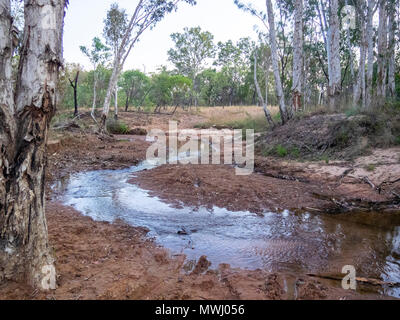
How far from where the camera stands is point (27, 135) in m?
2.14

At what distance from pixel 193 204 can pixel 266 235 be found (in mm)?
1649

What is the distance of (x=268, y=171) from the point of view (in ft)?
26.4

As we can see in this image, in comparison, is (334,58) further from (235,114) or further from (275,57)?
(235,114)

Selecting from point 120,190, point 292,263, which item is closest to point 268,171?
point 120,190

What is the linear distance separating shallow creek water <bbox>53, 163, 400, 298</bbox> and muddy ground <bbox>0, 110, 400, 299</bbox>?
0.25m

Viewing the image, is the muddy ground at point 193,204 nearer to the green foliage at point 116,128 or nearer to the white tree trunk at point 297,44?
the white tree trunk at point 297,44

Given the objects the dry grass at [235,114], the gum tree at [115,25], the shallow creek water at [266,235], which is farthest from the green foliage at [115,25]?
the shallow creek water at [266,235]

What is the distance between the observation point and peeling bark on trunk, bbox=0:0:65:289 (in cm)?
209

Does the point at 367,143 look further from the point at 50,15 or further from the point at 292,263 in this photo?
the point at 50,15

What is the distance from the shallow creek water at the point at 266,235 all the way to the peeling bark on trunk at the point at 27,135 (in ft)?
4.82

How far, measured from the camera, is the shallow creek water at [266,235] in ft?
9.84

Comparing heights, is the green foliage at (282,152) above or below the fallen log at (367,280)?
above

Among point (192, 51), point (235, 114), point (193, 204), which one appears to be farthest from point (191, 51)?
point (193, 204)
